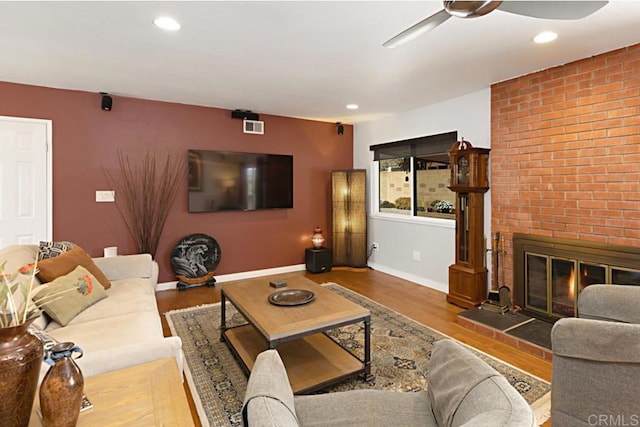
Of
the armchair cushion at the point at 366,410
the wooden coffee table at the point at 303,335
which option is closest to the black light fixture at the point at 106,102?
the wooden coffee table at the point at 303,335

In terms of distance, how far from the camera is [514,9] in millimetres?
1572

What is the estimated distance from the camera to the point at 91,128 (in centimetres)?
384

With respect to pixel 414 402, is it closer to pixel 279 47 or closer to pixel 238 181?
pixel 279 47

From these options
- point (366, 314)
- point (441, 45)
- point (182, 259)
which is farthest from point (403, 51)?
point (182, 259)

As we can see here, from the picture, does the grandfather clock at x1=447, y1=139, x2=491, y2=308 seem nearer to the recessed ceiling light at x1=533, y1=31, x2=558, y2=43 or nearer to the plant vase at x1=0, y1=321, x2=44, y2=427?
the recessed ceiling light at x1=533, y1=31, x2=558, y2=43

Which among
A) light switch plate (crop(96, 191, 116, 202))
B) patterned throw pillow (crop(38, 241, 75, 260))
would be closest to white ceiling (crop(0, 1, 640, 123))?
light switch plate (crop(96, 191, 116, 202))

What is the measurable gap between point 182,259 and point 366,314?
294 centimetres

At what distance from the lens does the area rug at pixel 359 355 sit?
2.04 meters

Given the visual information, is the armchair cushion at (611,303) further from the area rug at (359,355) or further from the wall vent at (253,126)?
the wall vent at (253,126)

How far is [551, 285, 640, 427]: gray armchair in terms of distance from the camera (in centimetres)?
140

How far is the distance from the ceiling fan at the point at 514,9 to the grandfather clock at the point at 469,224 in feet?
6.63

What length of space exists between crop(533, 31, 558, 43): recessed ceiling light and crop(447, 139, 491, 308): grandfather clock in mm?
1214

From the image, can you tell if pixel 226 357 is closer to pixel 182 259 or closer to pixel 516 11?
pixel 182 259

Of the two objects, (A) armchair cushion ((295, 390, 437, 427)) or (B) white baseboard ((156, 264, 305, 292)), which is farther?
(B) white baseboard ((156, 264, 305, 292))
